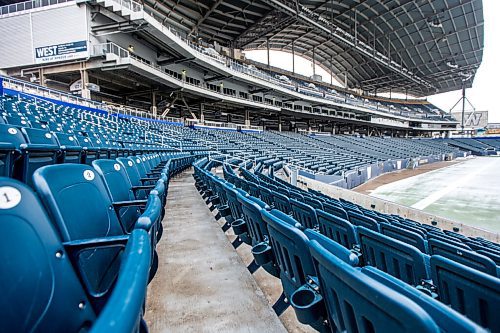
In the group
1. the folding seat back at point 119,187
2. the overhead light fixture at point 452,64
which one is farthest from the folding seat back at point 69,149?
the overhead light fixture at point 452,64

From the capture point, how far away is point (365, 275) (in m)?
0.79

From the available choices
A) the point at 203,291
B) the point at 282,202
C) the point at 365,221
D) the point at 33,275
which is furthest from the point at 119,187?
the point at 365,221

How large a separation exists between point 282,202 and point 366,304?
2601mm

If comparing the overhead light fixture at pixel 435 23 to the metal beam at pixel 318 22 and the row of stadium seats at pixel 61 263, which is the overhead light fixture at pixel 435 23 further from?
the row of stadium seats at pixel 61 263

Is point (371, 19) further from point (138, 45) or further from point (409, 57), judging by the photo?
point (138, 45)

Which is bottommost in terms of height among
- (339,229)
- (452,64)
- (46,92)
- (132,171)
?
(339,229)

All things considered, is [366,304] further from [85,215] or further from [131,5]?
[131,5]

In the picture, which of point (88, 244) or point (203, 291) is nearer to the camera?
point (88, 244)

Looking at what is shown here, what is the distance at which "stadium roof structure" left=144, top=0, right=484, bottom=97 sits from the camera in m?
26.4

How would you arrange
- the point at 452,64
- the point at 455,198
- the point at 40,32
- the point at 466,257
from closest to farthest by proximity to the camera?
the point at 466,257, the point at 455,198, the point at 40,32, the point at 452,64

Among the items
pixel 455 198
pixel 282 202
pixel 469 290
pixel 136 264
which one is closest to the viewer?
pixel 136 264

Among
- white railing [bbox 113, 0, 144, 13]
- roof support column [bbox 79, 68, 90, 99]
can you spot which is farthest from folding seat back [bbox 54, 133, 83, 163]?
roof support column [bbox 79, 68, 90, 99]

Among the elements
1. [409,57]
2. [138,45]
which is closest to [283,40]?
[409,57]

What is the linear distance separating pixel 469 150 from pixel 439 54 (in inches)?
579
